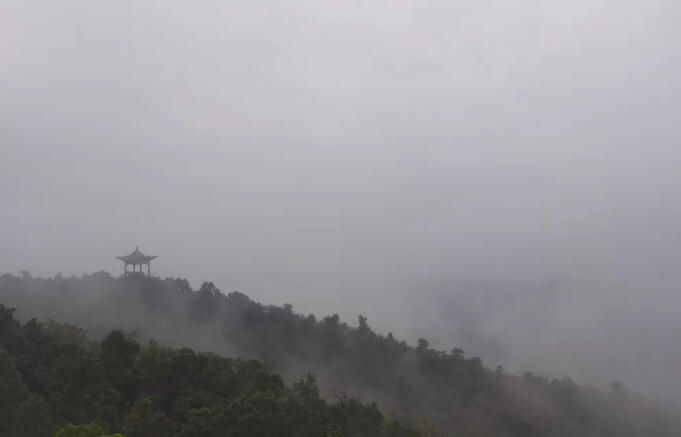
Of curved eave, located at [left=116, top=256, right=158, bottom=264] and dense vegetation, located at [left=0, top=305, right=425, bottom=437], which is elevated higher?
curved eave, located at [left=116, top=256, right=158, bottom=264]

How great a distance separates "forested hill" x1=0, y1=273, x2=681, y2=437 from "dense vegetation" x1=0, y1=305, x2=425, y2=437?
12393 mm

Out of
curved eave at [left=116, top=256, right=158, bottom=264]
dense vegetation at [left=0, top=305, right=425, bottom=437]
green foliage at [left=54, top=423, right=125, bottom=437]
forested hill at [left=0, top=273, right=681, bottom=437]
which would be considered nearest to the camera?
green foliage at [left=54, top=423, right=125, bottom=437]

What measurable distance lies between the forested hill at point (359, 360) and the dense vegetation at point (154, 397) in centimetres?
1239

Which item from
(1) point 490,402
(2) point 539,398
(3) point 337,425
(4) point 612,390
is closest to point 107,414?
(3) point 337,425

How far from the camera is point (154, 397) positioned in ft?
66.4

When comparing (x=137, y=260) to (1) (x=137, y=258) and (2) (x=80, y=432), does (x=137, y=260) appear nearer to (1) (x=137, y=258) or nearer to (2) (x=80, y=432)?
(1) (x=137, y=258)

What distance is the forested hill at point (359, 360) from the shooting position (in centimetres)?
3503

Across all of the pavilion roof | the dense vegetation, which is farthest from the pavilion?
the dense vegetation

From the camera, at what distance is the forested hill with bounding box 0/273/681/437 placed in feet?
115

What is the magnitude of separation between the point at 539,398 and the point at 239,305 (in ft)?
54.7

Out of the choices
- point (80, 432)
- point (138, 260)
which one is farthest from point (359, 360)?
point (80, 432)

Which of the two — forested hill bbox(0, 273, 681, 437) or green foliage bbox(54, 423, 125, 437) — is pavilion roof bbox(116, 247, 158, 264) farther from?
green foliage bbox(54, 423, 125, 437)

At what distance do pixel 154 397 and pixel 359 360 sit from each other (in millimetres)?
Answer: 18998

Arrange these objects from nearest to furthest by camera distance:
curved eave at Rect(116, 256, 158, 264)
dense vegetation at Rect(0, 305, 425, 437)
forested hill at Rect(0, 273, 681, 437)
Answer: dense vegetation at Rect(0, 305, 425, 437) < forested hill at Rect(0, 273, 681, 437) < curved eave at Rect(116, 256, 158, 264)
